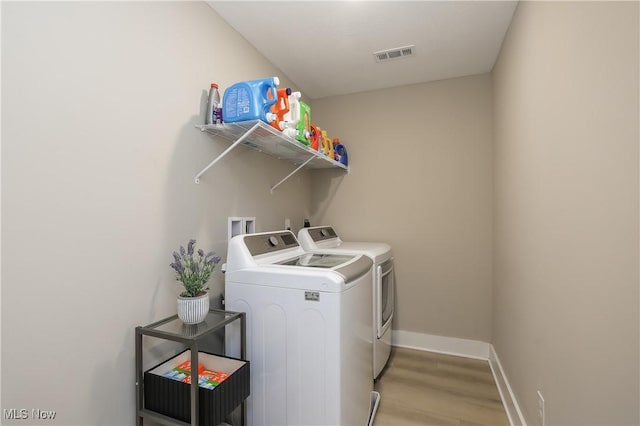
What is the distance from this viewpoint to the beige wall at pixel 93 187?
91 cm

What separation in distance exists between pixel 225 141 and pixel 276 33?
32.7 inches

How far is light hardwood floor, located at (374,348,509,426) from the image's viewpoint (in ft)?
5.89

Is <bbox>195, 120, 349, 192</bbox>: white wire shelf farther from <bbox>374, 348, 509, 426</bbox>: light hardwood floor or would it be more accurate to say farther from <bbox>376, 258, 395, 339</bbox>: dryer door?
<bbox>374, 348, 509, 426</bbox>: light hardwood floor

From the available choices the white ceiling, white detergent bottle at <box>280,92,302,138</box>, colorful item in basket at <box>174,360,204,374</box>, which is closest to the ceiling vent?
the white ceiling

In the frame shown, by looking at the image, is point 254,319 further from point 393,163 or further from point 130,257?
point 393,163

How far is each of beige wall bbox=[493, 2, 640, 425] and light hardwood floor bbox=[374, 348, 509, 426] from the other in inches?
12.8

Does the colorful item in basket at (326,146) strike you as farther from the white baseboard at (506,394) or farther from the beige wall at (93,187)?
the white baseboard at (506,394)

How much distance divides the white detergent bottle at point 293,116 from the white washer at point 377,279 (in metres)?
0.85

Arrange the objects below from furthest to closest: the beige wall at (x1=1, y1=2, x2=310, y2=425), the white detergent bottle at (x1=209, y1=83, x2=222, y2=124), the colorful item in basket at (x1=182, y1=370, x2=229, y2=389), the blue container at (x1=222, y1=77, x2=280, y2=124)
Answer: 1. the white detergent bottle at (x1=209, y1=83, x2=222, y2=124)
2. the blue container at (x1=222, y1=77, x2=280, y2=124)
3. the colorful item in basket at (x1=182, y1=370, x2=229, y2=389)
4. the beige wall at (x1=1, y1=2, x2=310, y2=425)

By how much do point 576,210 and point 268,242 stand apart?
4.70ft

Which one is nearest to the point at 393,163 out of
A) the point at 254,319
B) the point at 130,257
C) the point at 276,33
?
the point at 276,33

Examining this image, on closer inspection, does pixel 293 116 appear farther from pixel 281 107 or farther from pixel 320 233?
pixel 320 233

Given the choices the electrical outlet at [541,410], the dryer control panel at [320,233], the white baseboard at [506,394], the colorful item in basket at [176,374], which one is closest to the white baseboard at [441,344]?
the white baseboard at [506,394]

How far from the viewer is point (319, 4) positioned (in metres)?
1.69
